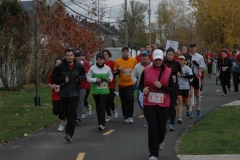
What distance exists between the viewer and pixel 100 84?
1405 cm

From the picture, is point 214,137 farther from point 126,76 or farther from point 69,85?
point 126,76

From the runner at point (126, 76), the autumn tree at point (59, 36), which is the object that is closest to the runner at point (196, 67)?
the runner at point (126, 76)

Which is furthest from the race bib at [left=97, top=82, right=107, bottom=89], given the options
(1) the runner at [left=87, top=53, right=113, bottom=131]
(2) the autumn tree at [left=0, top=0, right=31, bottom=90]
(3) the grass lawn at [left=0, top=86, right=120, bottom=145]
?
(2) the autumn tree at [left=0, top=0, right=31, bottom=90]

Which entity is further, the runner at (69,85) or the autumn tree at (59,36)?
the autumn tree at (59,36)

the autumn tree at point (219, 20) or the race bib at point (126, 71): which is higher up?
the autumn tree at point (219, 20)

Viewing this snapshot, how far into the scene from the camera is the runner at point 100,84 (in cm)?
1387

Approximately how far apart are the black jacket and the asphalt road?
1.12 meters

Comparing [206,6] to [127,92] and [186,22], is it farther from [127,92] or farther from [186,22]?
[127,92]

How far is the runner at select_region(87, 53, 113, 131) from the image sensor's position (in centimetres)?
1387

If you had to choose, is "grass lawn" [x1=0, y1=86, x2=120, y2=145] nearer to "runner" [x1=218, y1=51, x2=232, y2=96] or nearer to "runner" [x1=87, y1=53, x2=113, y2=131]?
"runner" [x1=87, y1=53, x2=113, y2=131]

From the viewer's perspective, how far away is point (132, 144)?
11984 mm

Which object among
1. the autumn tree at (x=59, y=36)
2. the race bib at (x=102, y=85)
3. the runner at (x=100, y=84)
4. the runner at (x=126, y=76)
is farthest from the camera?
the autumn tree at (x=59, y=36)

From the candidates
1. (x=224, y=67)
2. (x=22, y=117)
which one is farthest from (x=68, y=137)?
(x=224, y=67)

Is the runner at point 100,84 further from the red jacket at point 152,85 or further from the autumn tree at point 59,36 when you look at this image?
the autumn tree at point 59,36
